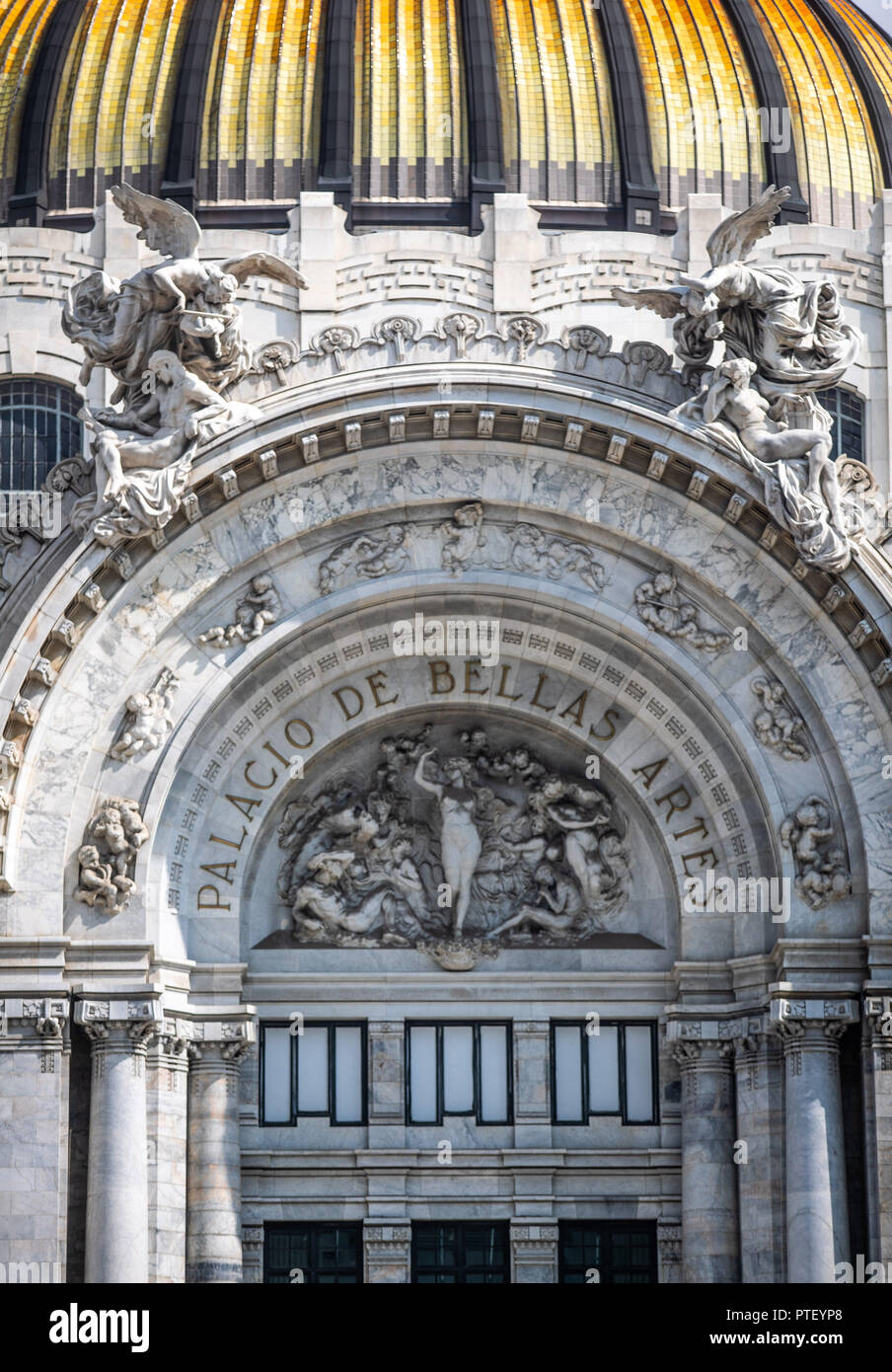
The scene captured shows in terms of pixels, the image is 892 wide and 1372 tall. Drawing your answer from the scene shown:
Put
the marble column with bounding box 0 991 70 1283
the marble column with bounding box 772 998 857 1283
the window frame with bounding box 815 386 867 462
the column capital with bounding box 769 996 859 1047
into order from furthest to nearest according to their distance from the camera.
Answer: the window frame with bounding box 815 386 867 462
the column capital with bounding box 769 996 859 1047
the marble column with bounding box 772 998 857 1283
the marble column with bounding box 0 991 70 1283

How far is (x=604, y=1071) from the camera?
4091 centimetres

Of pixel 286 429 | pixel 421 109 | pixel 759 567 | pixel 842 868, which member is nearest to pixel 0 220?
pixel 421 109

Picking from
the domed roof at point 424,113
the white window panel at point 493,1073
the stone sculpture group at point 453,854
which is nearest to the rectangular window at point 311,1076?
the stone sculpture group at point 453,854

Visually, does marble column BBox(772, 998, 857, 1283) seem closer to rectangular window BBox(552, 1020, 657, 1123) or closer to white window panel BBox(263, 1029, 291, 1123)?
rectangular window BBox(552, 1020, 657, 1123)

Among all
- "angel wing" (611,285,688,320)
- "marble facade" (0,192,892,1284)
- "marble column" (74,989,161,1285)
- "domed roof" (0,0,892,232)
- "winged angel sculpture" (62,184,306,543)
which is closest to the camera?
"marble column" (74,989,161,1285)

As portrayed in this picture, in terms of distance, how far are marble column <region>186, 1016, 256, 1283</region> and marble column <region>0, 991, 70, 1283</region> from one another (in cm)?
196

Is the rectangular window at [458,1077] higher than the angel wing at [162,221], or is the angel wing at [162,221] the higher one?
the angel wing at [162,221]

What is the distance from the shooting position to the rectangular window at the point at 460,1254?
40094 mm

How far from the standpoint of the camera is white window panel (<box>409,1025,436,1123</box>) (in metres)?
40.8

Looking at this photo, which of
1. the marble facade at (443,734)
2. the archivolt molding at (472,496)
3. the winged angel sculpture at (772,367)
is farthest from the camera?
the archivolt molding at (472,496)

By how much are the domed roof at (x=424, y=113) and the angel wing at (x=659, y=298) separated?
6727 mm

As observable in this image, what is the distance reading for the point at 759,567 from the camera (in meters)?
39.9

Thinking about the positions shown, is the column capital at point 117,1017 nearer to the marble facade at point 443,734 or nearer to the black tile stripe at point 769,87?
the marble facade at point 443,734

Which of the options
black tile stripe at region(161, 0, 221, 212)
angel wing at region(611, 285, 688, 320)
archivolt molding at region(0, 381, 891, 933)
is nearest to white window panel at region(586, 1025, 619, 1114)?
archivolt molding at region(0, 381, 891, 933)
